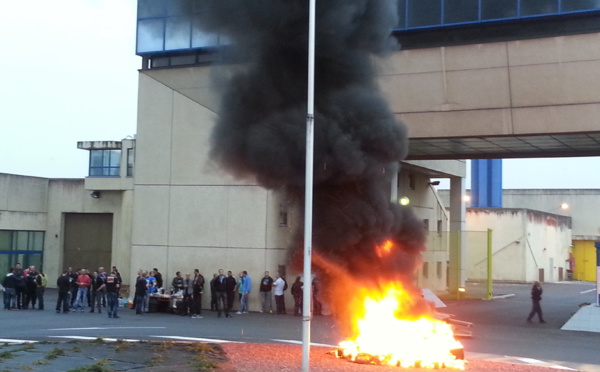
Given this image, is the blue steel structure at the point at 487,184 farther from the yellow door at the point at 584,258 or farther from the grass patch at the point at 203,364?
the grass patch at the point at 203,364

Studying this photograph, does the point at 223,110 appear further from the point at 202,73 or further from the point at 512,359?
the point at 202,73

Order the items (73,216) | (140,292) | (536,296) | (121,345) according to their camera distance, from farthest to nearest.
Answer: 1. (73,216)
2. (140,292)
3. (536,296)
4. (121,345)

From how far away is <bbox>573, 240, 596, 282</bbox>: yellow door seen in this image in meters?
54.8

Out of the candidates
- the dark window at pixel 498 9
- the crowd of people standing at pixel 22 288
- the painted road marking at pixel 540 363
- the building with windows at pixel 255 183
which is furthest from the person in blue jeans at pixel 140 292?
the dark window at pixel 498 9

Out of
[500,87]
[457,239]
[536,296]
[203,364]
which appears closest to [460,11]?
[500,87]

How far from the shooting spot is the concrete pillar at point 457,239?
107ft

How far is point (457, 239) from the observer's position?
3262 cm

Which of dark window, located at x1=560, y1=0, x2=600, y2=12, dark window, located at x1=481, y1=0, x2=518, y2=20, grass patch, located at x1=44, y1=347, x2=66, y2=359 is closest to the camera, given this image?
grass patch, located at x1=44, y1=347, x2=66, y2=359

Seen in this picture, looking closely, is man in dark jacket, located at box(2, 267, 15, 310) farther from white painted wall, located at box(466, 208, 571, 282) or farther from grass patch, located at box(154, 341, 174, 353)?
white painted wall, located at box(466, 208, 571, 282)

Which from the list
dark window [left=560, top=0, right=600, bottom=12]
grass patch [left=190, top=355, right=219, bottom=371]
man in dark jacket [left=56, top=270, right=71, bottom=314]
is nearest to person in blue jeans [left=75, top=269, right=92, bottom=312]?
man in dark jacket [left=56, top=270, right=71, bottom=314]

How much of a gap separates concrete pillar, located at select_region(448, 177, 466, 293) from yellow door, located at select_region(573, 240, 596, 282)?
82.5 feet

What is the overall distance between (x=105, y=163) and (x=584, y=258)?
3851cm

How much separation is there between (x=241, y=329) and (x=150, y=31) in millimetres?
12120

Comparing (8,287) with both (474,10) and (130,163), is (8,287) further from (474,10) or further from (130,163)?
(474,10)
